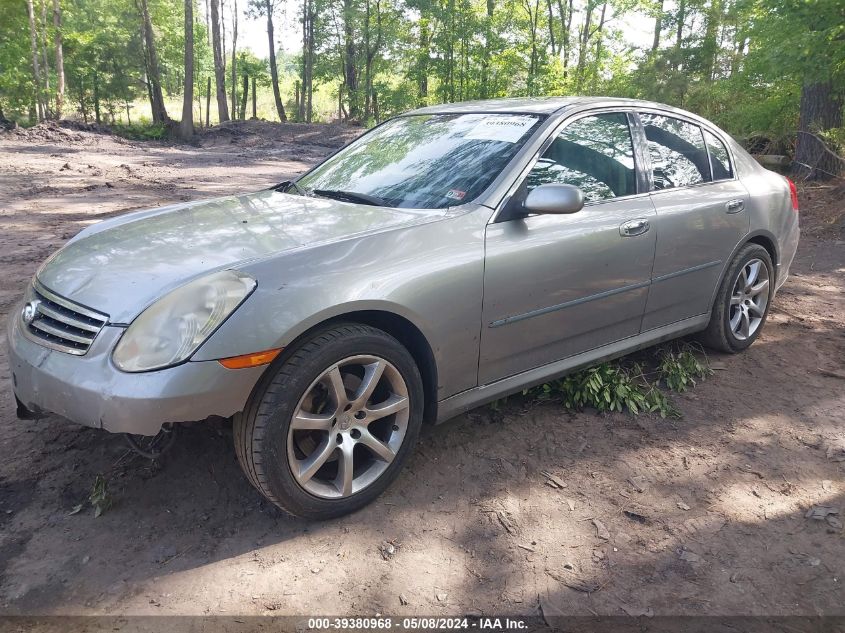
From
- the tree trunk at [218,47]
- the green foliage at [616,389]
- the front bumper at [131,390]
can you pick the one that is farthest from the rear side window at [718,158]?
the tree trunk at [218,47]

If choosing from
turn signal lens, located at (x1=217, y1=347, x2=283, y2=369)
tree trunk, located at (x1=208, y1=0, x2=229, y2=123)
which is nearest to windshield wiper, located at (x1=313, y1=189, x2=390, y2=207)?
turn signal lens, located at (x1=217, y1=347, x2=283, y2=369)

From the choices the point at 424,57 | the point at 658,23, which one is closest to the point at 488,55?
the point at 424,57

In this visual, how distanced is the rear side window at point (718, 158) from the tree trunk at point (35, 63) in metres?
27.3

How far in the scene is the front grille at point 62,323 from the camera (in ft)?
7.75

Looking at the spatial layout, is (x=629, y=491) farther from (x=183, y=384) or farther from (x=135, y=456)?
(x=135, y=456)

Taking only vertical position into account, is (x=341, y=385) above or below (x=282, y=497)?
above

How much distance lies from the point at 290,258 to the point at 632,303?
201 centimetres

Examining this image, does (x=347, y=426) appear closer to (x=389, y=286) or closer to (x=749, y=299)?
(x=389, y=286)

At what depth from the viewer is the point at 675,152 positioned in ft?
13.0

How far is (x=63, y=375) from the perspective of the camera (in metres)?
2.33

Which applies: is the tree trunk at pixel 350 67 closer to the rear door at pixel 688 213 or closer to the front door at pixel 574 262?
the rear door at pixel 688 213

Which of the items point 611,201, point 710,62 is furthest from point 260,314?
point 710,62

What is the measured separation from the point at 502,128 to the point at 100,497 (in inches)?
104

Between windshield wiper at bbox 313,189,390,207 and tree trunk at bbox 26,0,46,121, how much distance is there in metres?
26.6
